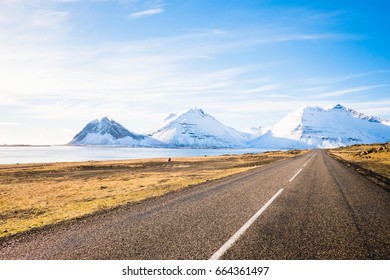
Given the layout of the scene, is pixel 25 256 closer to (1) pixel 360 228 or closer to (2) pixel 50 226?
(2) pixel 50 226

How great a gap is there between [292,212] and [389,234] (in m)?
2.79

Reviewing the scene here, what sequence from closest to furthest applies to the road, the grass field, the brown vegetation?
the road, the grass field, the brown vegetation

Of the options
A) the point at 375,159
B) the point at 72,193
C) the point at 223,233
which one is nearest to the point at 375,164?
the point at 375,159

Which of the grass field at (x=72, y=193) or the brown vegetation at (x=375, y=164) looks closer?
the grass field at (x=72, y=193)

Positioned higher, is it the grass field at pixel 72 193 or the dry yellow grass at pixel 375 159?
the dry yellow grass at pixel 375 159

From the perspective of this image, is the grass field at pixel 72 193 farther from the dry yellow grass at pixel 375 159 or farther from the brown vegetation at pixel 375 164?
the dry yellow grass at pixel 375 159

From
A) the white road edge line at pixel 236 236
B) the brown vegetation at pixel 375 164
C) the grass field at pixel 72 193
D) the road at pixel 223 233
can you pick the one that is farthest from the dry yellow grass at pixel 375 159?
the white road edge line at pixel 236 236

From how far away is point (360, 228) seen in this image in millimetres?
7520

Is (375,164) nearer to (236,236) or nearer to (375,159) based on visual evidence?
(375,159)

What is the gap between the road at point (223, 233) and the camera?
586 cm

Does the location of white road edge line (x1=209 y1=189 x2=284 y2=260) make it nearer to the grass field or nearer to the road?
the road

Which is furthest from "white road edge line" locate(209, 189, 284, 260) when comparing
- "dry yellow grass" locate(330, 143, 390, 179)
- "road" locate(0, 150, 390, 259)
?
"dry yellow grass" locate(330, 143, 390, 179)

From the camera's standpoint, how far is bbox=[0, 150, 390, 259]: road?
5.86m

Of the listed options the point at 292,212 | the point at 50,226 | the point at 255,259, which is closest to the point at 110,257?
the point at 255,259
